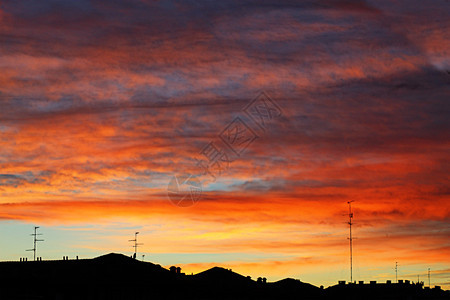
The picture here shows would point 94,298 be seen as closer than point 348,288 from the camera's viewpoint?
Yes

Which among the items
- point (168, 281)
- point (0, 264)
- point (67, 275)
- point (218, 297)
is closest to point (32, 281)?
point (67, 275)

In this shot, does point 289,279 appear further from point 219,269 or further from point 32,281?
point 32,281

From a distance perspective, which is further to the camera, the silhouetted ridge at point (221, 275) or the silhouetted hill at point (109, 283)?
the silhouetted ridge at point (221, 275)

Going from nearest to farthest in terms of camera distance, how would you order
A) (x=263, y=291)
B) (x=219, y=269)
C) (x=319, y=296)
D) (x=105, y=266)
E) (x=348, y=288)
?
1. (x=105, y=266)
2. (x=263, y=291)
3. (x=219, y=269)
4. (x=319, y=296)
5. (x=348, y=288)

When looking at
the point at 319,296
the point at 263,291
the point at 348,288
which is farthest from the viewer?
the point at 348,288

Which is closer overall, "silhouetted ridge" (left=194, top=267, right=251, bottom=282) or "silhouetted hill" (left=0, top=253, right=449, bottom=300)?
"silhouetted hill" (left=0, top=253, right=449, bottom=300)

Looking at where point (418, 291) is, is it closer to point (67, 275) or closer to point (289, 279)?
point (289, 279)

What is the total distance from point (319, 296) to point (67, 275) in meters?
41.4

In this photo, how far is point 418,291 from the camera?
369ft

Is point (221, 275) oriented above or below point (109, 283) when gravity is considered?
above

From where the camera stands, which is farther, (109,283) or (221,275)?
(221,275)

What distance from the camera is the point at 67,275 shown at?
71125 millimetres

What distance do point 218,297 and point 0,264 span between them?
24401 mm

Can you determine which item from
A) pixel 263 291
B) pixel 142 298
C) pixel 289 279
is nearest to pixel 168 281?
pixel 142 298
